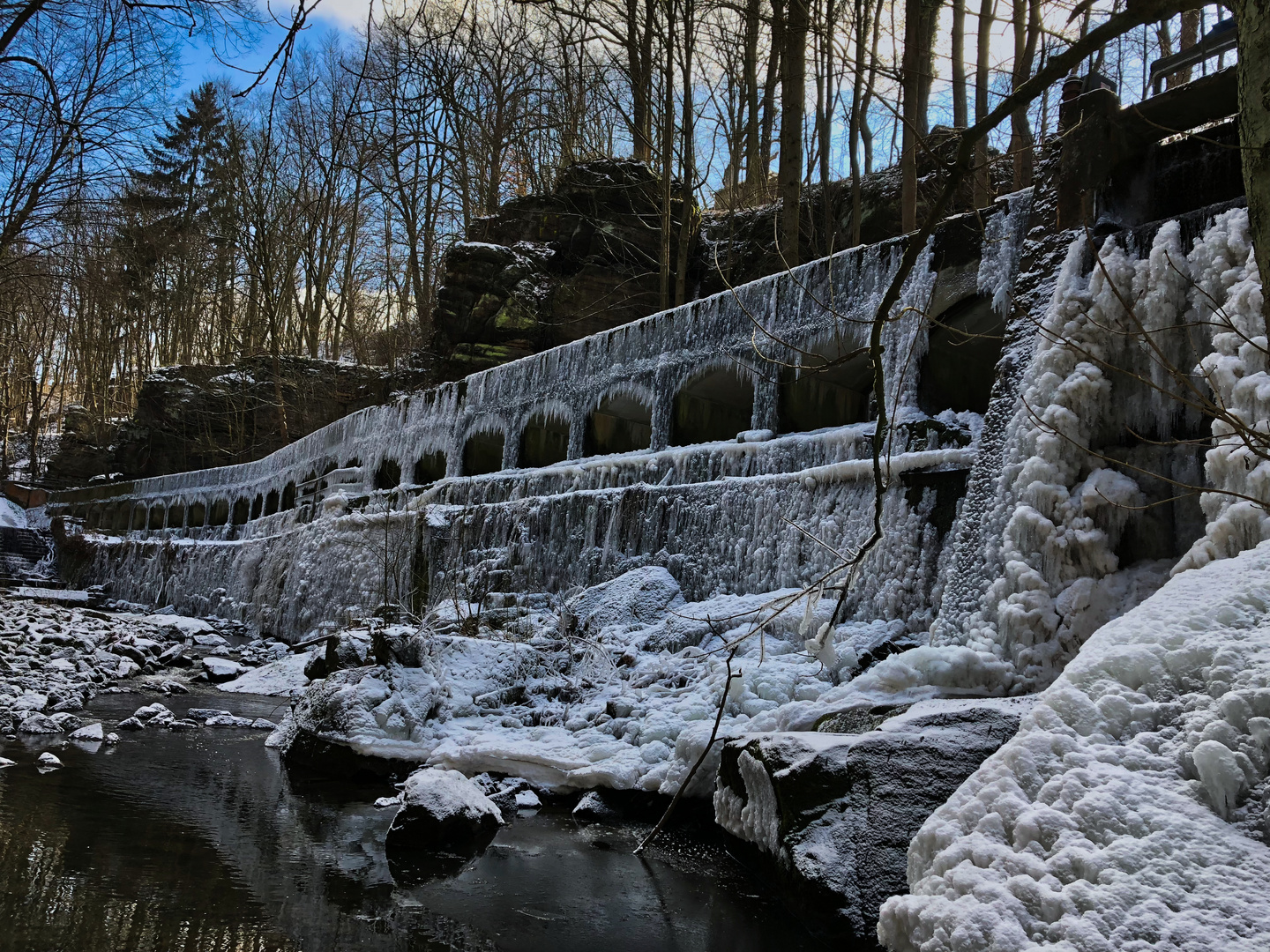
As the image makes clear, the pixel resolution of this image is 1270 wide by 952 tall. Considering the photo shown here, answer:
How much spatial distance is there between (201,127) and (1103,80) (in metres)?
29.8

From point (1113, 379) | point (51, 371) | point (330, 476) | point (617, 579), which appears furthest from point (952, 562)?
point (51, 371)

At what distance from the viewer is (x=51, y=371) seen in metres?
41.1

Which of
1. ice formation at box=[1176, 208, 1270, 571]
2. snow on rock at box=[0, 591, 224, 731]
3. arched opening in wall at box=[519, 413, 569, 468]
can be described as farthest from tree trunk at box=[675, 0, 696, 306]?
ice formation at box=[1176, 208, 1270, 571]

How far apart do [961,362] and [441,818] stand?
8.72 meters

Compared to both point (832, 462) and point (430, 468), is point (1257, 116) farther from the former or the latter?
point (430, 468)

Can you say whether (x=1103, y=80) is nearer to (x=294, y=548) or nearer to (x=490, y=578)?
(x=490, y=578)

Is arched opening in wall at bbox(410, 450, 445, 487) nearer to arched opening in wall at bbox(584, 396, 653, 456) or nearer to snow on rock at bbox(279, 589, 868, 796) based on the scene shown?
arched opening in wall at bbox(584, 396, 653, 456)

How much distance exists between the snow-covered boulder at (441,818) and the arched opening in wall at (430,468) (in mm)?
14714

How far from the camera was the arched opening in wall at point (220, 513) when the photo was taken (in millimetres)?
27766

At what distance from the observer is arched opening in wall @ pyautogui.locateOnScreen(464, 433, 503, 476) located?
18.7 metres

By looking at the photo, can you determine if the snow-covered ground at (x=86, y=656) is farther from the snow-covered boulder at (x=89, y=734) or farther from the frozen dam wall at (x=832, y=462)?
the frozen dam wall at (x=832, y=462)

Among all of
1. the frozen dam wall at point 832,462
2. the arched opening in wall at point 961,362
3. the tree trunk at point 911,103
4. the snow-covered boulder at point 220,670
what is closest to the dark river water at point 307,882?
the frozen dam wall at point 832,462

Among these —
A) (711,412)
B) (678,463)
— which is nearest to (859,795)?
(678,463)

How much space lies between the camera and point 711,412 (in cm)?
1446
